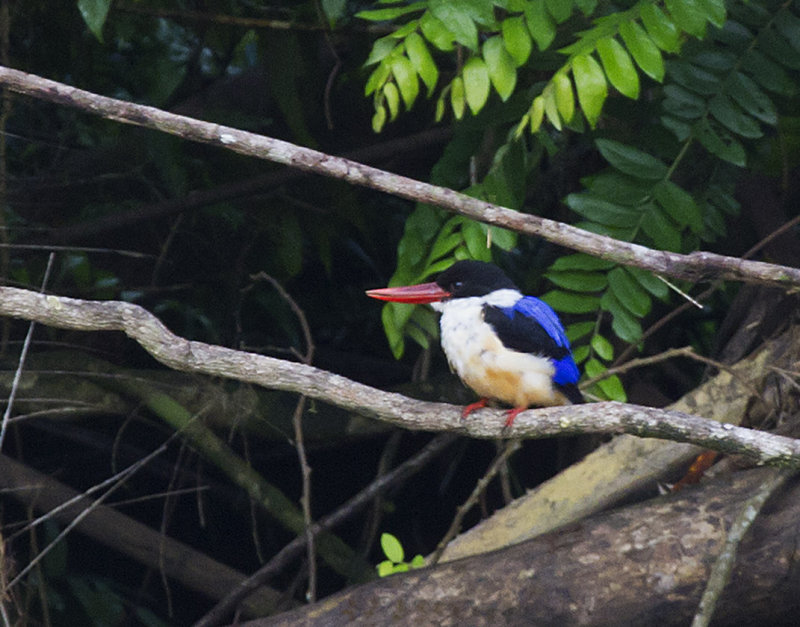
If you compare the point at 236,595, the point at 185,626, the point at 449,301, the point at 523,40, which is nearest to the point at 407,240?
the point at 449,301

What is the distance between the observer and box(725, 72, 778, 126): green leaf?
2818mm

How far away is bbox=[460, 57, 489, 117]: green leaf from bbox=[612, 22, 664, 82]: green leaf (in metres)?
0.35

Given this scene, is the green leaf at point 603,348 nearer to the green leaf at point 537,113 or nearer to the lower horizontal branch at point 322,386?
the green leaf at point 537,113

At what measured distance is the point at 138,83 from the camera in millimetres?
4098

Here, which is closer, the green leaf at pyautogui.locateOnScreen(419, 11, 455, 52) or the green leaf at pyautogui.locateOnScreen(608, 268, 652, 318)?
the green leaf at pyautogui.locateOnScreen(419, 11, 455, 52)

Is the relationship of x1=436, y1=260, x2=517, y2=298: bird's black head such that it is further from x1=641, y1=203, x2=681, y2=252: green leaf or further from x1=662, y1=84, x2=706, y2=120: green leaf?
x1=662, y1=84, x2=706, y2=120: green leaf

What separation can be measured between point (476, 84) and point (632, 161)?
2.10 feet

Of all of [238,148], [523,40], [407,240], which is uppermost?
[523,40]

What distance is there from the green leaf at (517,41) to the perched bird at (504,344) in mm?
536

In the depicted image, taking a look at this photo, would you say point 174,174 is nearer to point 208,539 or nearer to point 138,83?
point 138,83

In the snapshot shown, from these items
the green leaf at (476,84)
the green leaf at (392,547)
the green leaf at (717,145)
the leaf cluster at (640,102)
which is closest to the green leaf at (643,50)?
the leaf cluster at (640,102)

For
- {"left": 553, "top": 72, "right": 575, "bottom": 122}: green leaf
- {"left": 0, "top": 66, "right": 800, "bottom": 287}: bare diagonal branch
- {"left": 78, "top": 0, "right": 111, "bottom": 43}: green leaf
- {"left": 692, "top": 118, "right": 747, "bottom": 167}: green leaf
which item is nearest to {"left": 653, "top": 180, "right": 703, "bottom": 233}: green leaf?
{"left": 692, "top": 118, "right": 747, "bottom": 167}: green leaf

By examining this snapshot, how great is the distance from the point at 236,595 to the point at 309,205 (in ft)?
4.59

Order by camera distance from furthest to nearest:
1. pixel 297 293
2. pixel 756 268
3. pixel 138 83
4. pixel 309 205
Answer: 1. pixel 297 293
2. pixel 138 83
3. pixel 309 205
4. pixel 756 268
